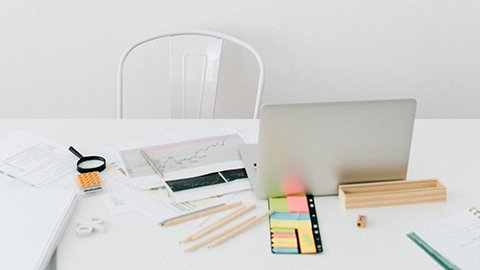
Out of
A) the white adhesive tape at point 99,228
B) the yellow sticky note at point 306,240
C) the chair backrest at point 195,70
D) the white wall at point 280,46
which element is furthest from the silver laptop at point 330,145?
the white wall at point 280,46

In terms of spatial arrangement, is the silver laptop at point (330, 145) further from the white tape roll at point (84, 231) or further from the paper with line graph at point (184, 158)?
the white tape roll at point (84, 231)

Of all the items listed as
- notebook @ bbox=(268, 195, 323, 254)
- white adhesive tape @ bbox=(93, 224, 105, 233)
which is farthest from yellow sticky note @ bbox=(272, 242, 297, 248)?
white adhesive tape @ bbox=(93, 224, 105, 233)

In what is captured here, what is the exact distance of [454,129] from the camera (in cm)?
159

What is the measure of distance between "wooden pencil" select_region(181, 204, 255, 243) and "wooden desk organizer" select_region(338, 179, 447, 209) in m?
0.21

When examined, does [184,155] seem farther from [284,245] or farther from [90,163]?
[284,245]

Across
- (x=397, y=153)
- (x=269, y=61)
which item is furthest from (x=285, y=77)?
(x=397, y=153)

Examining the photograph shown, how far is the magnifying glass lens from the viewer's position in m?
1.35

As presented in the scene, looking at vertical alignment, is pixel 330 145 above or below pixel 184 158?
above

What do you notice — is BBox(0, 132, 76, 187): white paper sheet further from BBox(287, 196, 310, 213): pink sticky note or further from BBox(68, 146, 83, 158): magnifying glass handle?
BBox(287, 196, 310, 213): pink sticky note

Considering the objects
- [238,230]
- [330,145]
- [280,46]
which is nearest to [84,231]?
[238,230]

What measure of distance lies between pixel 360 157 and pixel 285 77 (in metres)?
1.21

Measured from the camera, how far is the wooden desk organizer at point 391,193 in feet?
3.93

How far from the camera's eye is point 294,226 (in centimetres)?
112

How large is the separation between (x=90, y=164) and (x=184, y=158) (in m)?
0.22
